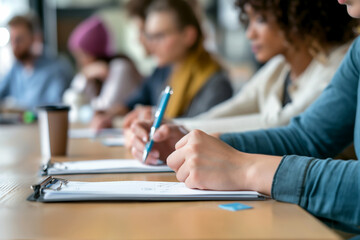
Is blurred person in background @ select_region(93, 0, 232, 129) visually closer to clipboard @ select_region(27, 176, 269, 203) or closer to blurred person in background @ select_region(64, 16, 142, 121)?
blurred person in background @ select_region(64, 16, 142, 121)

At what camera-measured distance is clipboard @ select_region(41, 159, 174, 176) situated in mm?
963

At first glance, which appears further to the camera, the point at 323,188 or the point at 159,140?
the point at 159,140

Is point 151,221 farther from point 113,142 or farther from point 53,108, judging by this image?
point 113,142

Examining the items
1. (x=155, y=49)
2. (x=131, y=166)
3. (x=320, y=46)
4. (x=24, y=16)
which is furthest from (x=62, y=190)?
(x=24, y=16)

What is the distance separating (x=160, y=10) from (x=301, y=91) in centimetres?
113

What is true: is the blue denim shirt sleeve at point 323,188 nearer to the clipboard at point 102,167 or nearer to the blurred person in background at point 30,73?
the clipboard at point 102,167

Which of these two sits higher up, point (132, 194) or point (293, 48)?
point (293, 48)

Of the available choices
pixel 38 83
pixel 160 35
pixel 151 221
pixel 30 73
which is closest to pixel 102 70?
pixel 38 83

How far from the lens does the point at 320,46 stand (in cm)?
150

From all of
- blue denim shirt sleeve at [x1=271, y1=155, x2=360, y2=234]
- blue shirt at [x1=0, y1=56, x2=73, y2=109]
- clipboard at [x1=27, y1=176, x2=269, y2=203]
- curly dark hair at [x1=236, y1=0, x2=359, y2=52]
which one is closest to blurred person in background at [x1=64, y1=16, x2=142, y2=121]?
blue shirt at [x1=0, y1=56, x2=73, y2=109]

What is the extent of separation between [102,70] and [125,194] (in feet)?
9.76

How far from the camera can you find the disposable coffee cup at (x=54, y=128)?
1.25 meters

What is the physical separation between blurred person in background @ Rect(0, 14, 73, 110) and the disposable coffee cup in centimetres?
255

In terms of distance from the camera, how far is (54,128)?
4.14 feet
